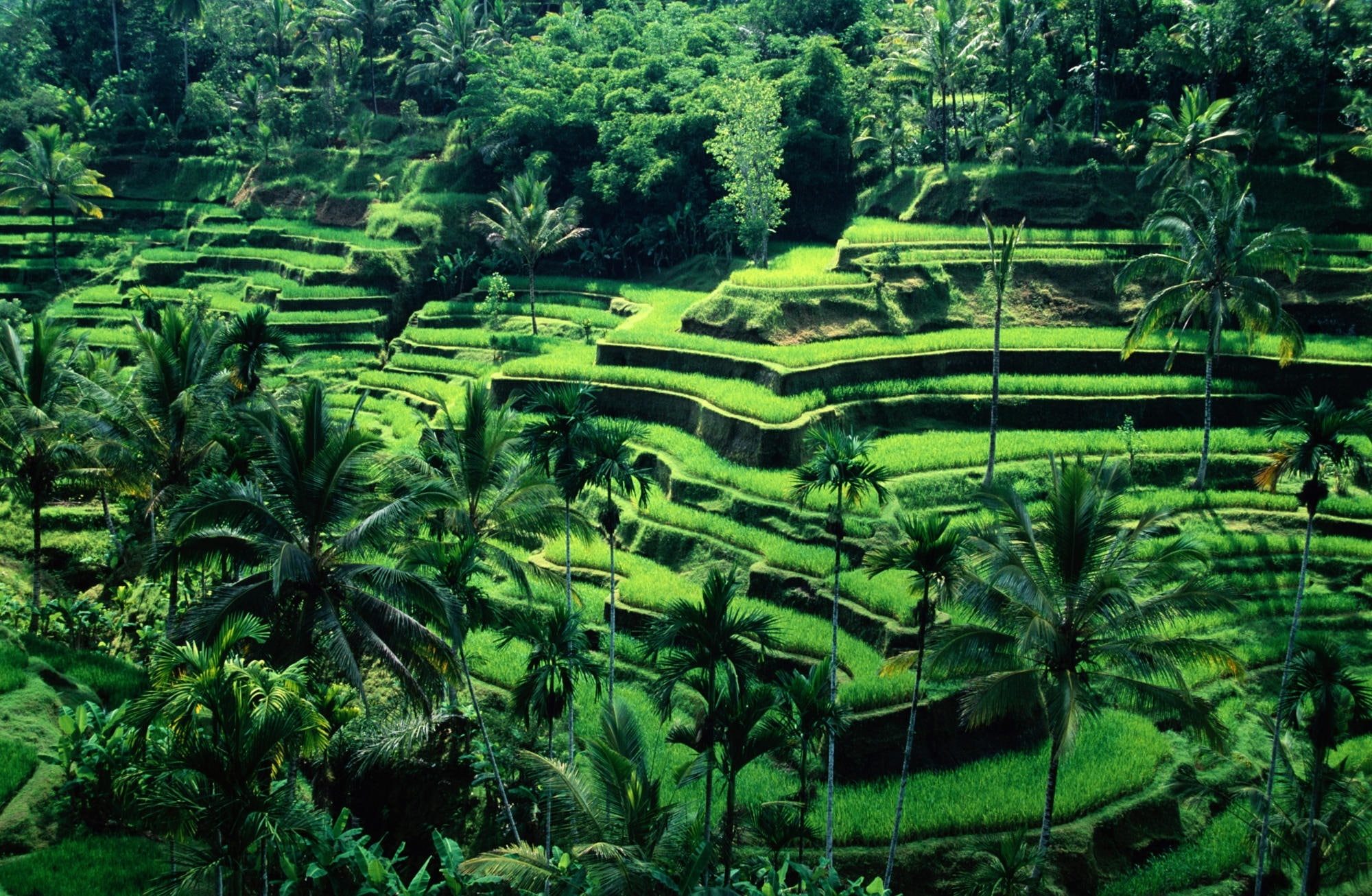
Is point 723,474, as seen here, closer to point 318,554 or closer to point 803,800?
point 803,800

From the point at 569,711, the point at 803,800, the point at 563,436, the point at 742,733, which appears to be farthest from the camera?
the point at 563,436

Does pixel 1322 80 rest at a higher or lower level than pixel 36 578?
higher

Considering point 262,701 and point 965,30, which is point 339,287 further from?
point 262,701

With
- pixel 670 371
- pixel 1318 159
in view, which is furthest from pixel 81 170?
pixel 1318 159

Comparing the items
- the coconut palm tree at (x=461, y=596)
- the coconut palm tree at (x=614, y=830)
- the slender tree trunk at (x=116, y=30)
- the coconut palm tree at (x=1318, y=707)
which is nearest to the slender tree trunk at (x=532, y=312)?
the coconut palm tree at (x=461, y=596)

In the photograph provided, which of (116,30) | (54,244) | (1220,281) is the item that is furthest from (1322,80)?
(116,30)

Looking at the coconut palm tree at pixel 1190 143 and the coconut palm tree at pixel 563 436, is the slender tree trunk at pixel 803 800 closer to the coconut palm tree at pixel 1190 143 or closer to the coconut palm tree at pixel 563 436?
the coconut palm tree at pixel 563 436

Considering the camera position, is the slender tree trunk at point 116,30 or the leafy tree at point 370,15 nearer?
the leafy tree at point 370,15
